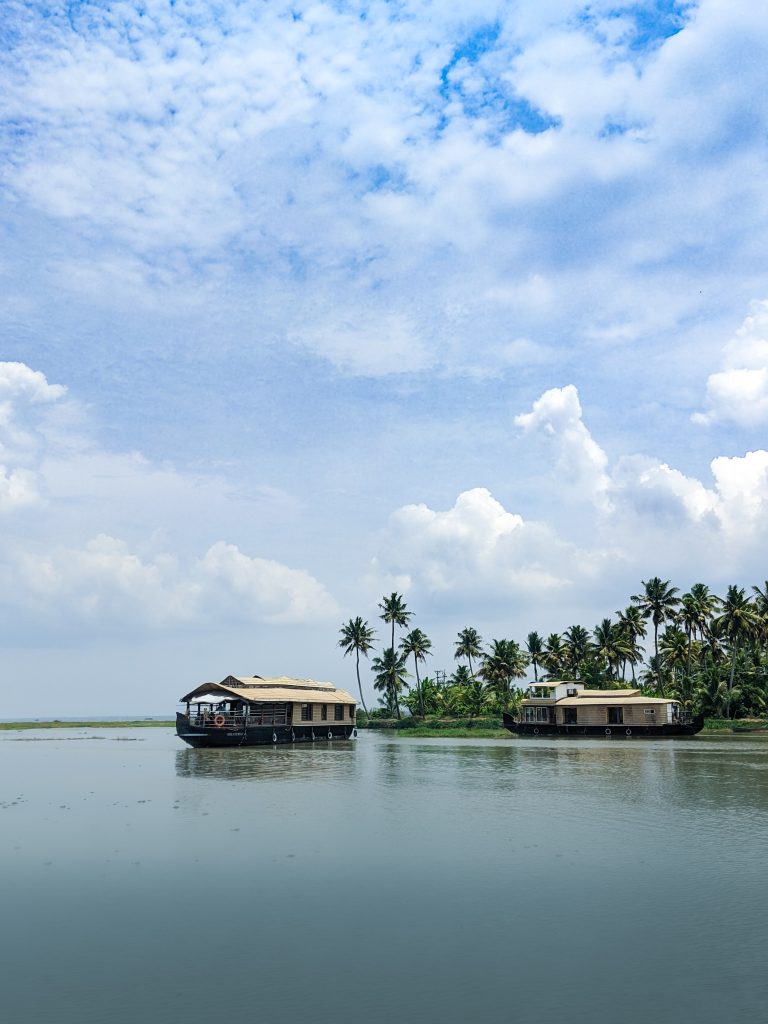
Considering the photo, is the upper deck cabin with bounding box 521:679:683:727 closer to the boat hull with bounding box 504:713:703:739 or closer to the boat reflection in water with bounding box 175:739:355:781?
the boat hull with bounding box 504:713:703:739

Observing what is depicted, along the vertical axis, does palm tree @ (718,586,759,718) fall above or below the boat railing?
above

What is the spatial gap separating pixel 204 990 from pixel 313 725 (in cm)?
6570

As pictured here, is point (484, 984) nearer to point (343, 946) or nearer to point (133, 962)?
point (343, 946)

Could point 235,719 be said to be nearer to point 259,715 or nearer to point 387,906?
point 259,715

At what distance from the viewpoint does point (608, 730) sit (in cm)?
8050

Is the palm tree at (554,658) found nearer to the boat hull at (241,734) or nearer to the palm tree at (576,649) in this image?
the palm tree at (576,649)

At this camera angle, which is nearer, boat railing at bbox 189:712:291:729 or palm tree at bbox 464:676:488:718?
boat railing at bbox 189:712:291:729

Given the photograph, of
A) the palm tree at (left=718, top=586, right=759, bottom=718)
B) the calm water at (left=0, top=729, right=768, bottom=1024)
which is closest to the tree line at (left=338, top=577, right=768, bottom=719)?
the palm tree at (left=718, top=586, right=759, bottom=718)

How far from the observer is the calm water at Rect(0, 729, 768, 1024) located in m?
11.7

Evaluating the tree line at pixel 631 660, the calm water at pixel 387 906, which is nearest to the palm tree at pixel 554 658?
the tree line at pixel 631 660

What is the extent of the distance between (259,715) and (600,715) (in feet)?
116

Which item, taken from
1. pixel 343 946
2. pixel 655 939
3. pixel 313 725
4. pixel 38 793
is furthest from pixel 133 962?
pixel 313 725

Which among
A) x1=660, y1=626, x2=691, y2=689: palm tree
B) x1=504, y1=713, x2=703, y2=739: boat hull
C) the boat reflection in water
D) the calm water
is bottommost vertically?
x1=504, y1=713, x2=703, y2=739: boat hull

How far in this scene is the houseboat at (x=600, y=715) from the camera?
258 ft
